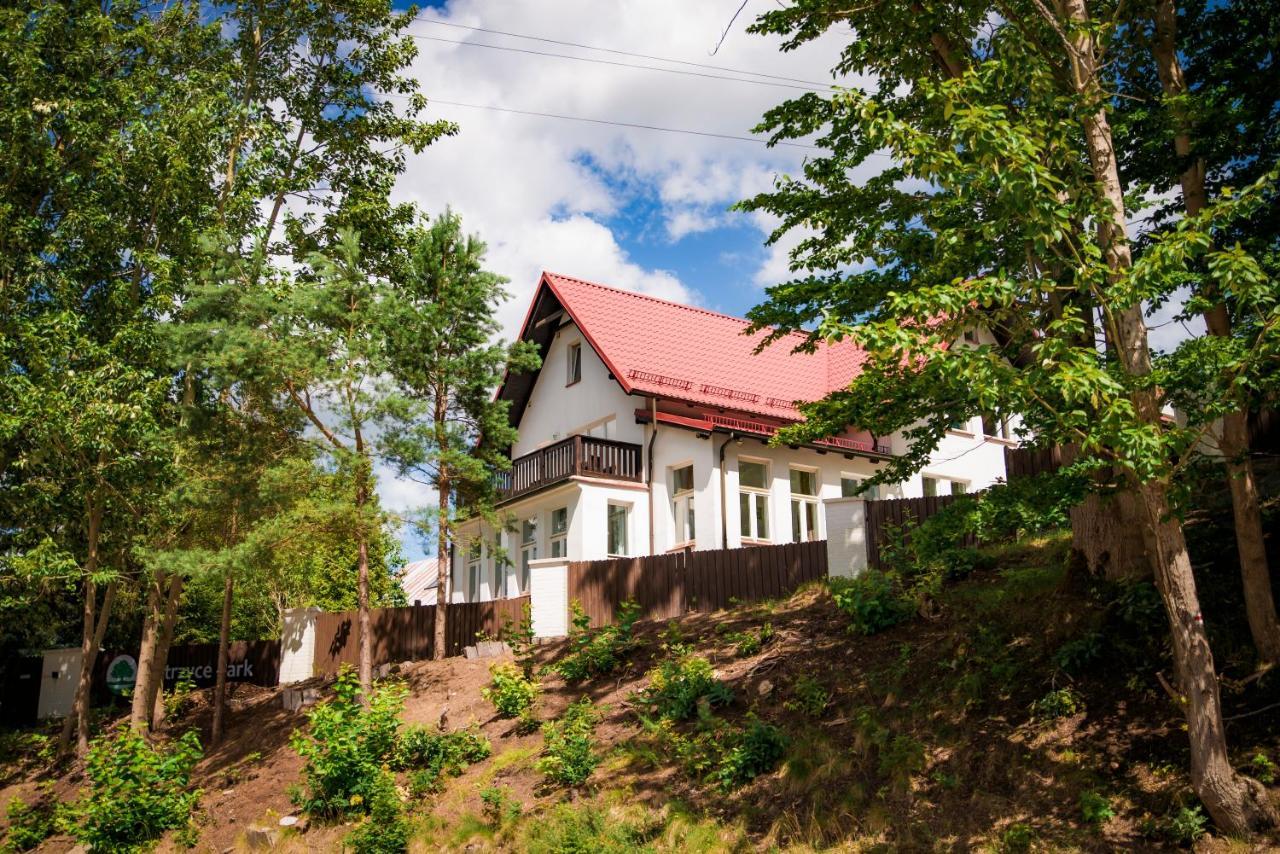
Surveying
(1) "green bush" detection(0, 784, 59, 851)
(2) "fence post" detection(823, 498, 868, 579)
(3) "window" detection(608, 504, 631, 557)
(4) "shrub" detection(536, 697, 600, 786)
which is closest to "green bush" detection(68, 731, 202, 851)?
(1) "green bush" detection(0, 784, 59, 851)

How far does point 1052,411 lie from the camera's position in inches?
316

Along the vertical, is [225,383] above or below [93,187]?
below

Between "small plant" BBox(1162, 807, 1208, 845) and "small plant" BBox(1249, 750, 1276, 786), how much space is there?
0.65 meters

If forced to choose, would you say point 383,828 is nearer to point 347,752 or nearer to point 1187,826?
point 347,752

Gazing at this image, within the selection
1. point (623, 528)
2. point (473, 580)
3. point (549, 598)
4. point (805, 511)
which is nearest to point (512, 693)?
point (549, 598)

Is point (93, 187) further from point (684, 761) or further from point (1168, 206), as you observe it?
point (1168, 206)

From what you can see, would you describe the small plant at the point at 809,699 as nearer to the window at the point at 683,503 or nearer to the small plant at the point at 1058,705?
the small plant at the point at 1058,705

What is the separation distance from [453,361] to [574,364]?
8.72 m

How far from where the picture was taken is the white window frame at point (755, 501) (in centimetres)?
2459

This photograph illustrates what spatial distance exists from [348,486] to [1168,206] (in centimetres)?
1376

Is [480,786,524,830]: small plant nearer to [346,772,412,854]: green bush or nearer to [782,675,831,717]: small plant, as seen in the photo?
[346,772,412,854]: green bush

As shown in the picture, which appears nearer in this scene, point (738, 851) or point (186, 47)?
point (738, 851)

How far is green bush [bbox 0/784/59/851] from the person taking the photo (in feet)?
57.6

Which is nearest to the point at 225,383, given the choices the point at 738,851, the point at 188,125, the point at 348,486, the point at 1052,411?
the point at 348,486
